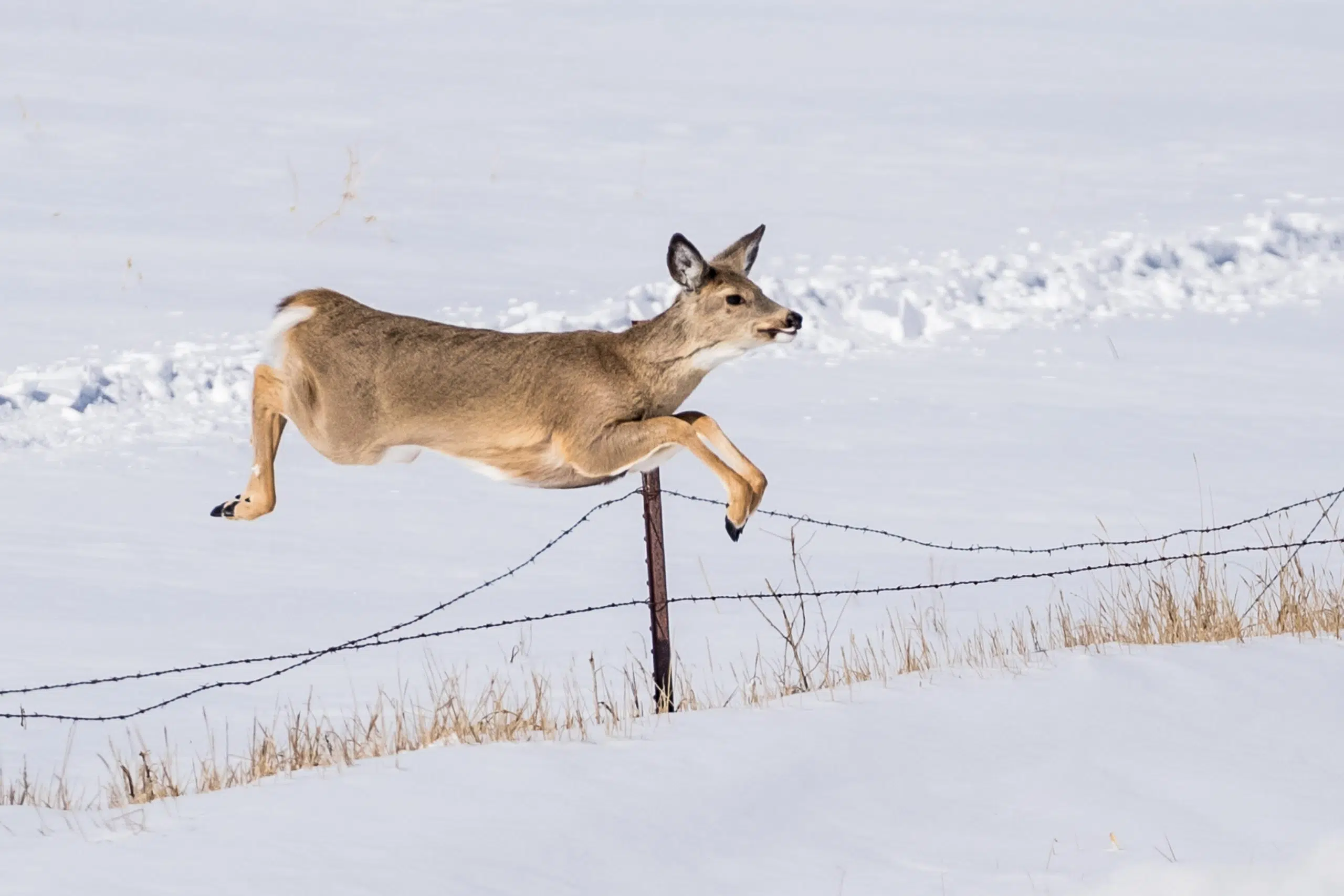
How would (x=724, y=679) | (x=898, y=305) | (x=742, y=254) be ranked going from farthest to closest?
(x=898, y=305) < (x=724, y=679) < (x=742, y=254)

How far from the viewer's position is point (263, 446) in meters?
5.23

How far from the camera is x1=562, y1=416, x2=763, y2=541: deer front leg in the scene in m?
5.00

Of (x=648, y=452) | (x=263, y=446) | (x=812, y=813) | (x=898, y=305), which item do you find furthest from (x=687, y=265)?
(x=898, y=305)

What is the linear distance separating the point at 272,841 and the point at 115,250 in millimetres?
12391

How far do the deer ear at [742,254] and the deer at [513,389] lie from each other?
140mm

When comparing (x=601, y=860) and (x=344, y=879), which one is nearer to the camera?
(x=344, y=879)

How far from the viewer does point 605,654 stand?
948 centimetres

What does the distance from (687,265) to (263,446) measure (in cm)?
123

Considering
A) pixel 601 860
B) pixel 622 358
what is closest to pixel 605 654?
pixel 601 860

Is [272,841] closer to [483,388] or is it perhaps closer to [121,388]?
[483,388]

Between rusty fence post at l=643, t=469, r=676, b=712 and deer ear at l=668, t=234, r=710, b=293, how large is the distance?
8.70ft

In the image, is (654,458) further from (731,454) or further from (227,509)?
(227,509)

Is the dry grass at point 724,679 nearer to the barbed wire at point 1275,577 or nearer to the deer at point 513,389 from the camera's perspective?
the barbed wire at point 1275,577

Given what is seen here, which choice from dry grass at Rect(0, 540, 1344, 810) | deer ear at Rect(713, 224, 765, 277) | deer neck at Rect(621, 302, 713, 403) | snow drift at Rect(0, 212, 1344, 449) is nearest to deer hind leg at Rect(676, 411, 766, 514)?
deer neck at Rect(621, 302, 713, 403)
